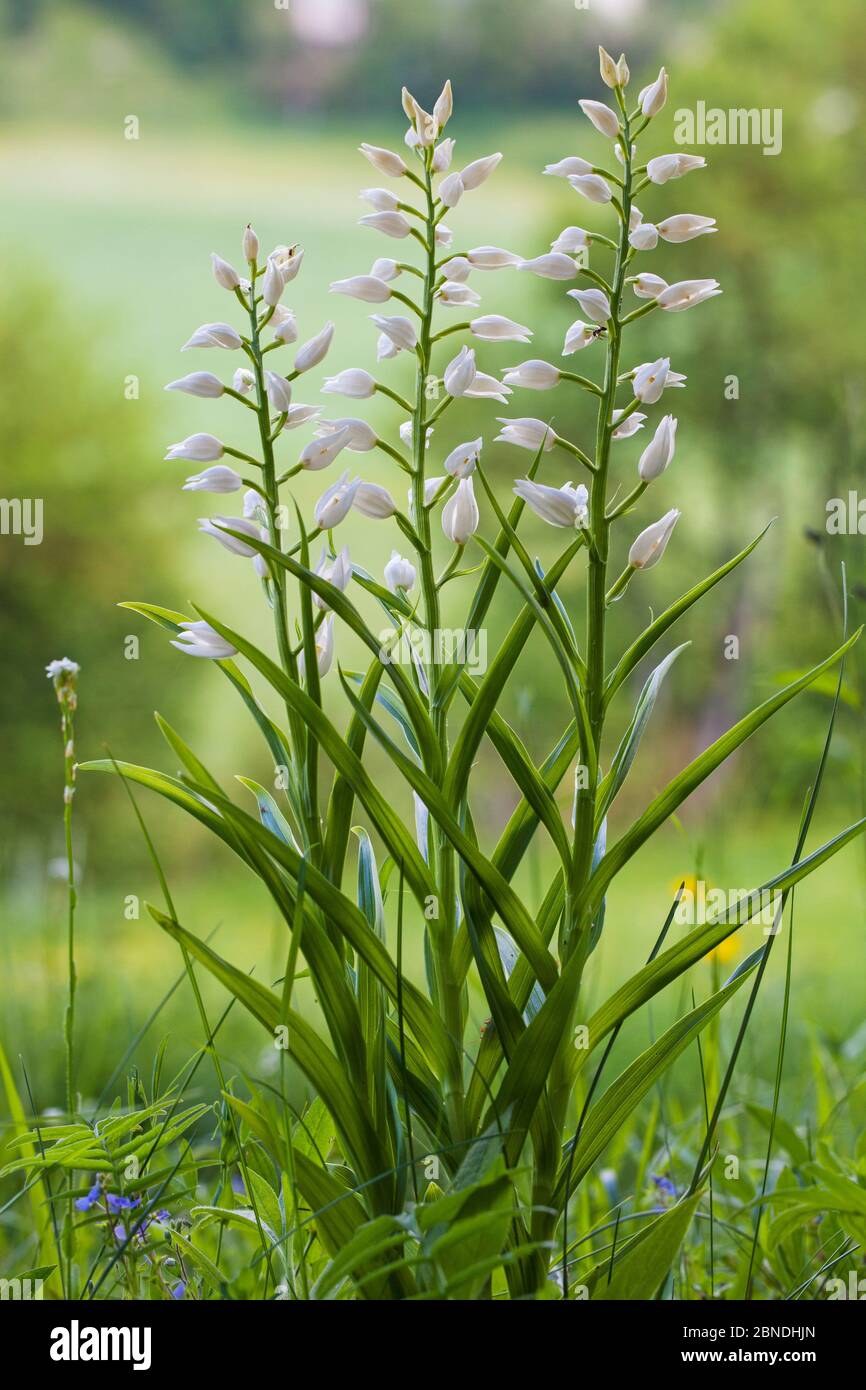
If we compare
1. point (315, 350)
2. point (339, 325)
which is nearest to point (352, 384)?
point (315, 350)

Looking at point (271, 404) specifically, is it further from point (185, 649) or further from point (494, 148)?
point (494, 148)

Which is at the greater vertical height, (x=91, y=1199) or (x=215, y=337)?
(x=215, y=337)

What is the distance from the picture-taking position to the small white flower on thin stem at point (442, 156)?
0.66 m

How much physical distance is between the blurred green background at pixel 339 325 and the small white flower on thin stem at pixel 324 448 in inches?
116

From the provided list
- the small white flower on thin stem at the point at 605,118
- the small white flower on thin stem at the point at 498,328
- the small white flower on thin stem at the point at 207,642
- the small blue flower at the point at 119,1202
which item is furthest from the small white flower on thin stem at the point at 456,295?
the small blue flower at the point at 119,1202

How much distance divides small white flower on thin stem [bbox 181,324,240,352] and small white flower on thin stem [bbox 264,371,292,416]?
0.03 meters

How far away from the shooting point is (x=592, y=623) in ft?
2.15

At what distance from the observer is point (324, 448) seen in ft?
2.12

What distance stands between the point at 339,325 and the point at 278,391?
3.60 metres

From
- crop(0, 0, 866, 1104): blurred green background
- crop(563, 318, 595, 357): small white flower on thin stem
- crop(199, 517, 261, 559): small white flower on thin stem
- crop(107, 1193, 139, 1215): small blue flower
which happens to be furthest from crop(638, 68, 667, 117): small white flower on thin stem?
crop(0, 0, 866, 1104): blurred green background

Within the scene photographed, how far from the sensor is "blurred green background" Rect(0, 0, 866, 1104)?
4.10 metres

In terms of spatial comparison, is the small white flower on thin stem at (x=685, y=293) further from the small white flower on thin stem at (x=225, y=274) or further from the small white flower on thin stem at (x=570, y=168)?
the small white flower on thin stem at (x=225, y=274)

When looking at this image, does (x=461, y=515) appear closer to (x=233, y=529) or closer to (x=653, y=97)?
(x=233, y=529)
